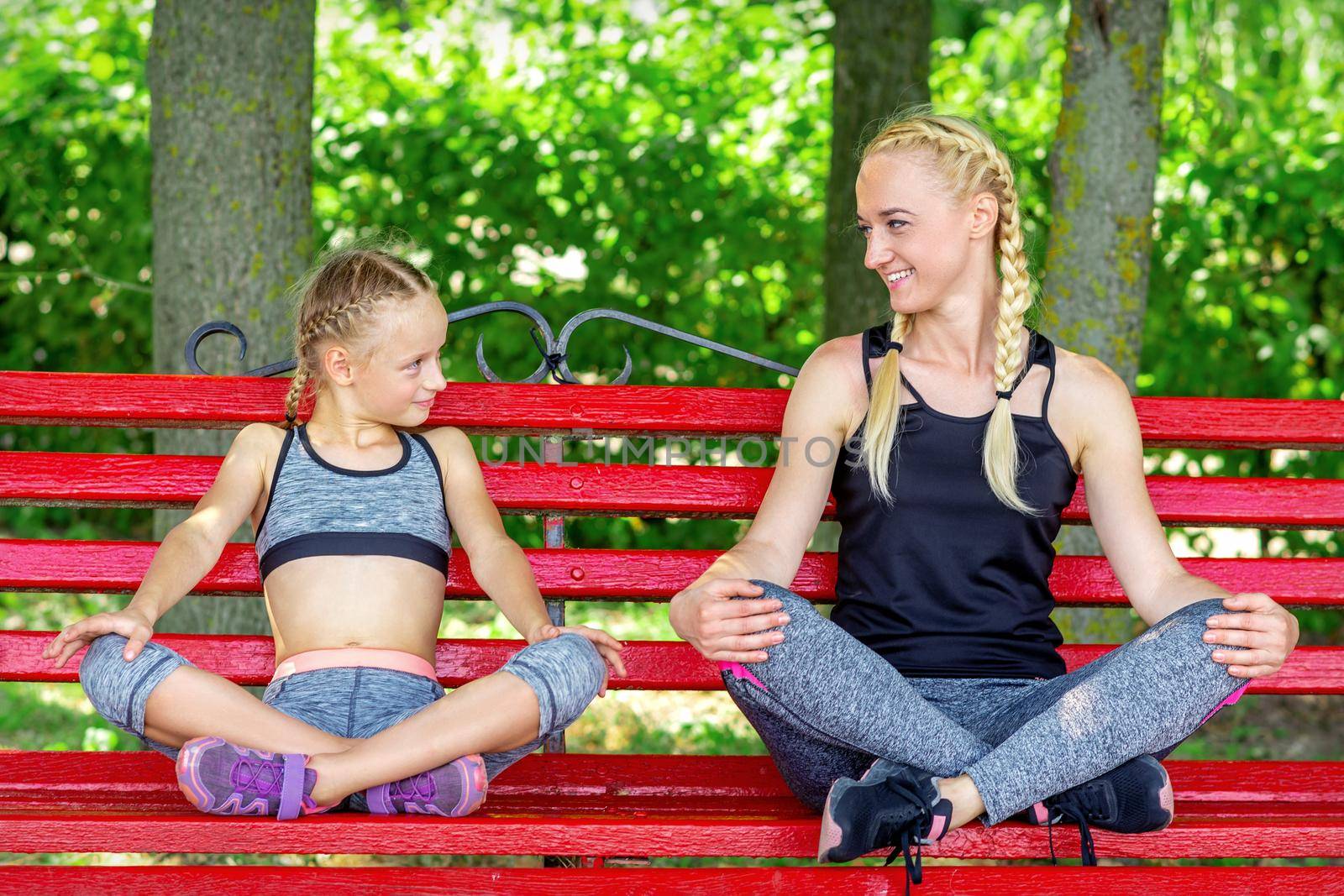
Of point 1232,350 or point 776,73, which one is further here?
point 776,73

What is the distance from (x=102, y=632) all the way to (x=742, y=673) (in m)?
1.04

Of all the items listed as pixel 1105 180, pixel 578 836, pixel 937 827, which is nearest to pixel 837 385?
pixel 937 827

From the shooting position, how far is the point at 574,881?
2.21m

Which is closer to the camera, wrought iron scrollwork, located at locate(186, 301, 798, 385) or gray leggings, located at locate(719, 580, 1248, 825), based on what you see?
gray leggings, located at locate(719, 580, 1248, 825)

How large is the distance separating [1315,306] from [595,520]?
9.62 ft

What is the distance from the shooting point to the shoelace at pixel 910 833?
2.15 m

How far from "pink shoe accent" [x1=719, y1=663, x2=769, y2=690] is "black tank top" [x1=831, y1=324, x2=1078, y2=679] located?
448 mm

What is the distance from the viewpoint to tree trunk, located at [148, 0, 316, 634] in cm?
357

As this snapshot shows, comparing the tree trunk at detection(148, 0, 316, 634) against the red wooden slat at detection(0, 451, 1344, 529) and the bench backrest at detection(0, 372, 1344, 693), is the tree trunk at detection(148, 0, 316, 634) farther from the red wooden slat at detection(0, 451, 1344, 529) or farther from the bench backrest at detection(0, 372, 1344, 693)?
→ the red wooden slat at detection(0, 451, 1344, 529)

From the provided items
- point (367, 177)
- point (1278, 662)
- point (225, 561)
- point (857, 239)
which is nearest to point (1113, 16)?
point (857, 239)

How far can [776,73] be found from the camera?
632 centimetres

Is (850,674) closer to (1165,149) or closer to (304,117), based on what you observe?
(304,117)

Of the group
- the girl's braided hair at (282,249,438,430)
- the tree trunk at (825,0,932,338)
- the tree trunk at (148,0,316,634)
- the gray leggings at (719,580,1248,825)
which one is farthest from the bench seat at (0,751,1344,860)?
the tree trunk at (825,0,932,338)

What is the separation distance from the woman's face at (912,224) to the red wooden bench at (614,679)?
0.44 meters
